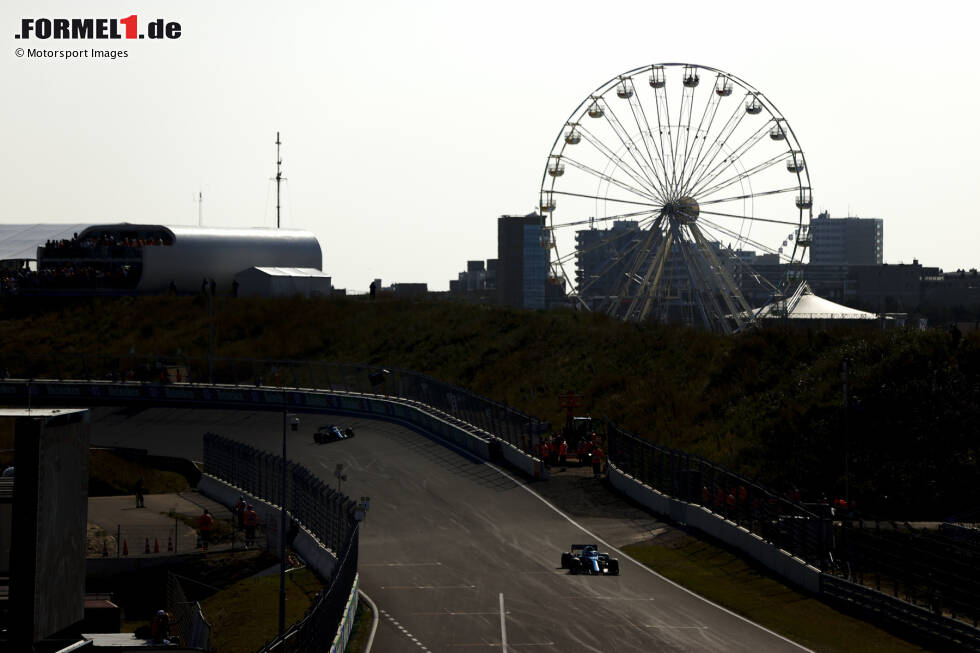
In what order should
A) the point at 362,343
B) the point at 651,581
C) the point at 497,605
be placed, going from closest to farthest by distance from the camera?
the point at 497,605, the point at 651,581, the point at 362,343

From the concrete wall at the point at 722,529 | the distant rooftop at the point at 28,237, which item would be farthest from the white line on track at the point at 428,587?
the distant rooftop at the point at 28,237

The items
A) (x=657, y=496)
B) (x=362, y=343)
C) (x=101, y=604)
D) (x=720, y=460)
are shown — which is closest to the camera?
(x=101, y=604)

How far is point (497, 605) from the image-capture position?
34562 millimetres

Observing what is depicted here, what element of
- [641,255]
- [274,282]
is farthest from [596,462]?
[274,282]

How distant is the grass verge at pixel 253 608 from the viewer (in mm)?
36125

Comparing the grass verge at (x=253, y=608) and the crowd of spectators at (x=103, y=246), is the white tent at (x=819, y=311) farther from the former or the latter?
the grass verge at (x=253, y=608)

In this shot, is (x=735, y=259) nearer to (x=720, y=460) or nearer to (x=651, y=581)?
(x=720, y=460)

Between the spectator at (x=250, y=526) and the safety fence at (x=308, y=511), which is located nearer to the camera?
the safety fence at (x=308, y=511)

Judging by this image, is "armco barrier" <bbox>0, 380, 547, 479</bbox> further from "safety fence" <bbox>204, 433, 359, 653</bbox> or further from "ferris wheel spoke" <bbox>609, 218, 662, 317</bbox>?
"ferris wheel spoke" <bbox>609, 218, 662, 317</bbox>

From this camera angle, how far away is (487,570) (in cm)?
3900

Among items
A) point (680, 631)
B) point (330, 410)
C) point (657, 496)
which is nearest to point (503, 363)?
point (330, 410)

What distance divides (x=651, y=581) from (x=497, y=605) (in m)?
5.30

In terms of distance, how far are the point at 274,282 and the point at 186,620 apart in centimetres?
8365

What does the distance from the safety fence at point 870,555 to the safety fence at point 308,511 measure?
498 inches
